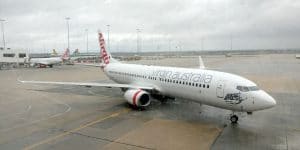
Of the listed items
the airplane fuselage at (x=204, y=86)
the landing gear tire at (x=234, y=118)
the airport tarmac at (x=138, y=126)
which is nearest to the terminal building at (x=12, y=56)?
the airport tarmac at (x=138, y=126)

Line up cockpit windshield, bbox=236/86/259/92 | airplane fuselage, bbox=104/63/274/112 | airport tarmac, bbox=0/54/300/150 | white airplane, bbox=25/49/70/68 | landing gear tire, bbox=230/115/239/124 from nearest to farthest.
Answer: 1. airport tarmac, bbox=0/54/300/150
2. airplane fuselage, bbox=104/63/274/112
3. cockpit windshield, bbox=236/86/259/92
4. landing gear tire, bbox=230/115/239/124
5. white airplane, bbox=25/49/70/68

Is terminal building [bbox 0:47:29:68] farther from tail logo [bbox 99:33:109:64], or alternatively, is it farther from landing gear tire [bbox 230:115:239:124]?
landing gear tire [bbox 230:115:239:124]

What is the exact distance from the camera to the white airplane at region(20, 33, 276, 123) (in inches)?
651

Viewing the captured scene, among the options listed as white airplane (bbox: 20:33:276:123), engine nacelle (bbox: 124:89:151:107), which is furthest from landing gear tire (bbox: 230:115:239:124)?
engine nacelle (bbox: 124:89:151:107)

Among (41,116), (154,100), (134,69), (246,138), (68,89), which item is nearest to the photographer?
(246,138)

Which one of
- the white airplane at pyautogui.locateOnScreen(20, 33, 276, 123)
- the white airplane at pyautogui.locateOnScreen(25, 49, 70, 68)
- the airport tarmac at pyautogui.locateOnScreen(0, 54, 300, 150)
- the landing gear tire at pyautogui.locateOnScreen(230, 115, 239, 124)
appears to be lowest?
the airport tarmac at pyautogui.locateOnScreen(0, 54, 300, 150)

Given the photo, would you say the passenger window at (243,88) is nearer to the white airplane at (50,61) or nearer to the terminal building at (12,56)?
the white airplane at (50,61)

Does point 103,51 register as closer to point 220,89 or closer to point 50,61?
point 220,89

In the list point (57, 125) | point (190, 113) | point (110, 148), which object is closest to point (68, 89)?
point (57, 125)

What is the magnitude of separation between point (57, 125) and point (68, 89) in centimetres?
1665

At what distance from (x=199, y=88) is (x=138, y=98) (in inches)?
201

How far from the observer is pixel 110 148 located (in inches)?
545

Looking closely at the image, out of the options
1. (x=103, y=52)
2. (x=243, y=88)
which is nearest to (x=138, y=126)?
(x=243, y=88)

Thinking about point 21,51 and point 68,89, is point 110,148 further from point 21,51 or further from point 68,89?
point 21,51
